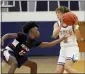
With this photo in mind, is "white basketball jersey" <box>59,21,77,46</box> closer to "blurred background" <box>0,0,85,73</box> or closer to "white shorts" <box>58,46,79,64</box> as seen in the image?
"white shorts" <box>58,46,79,64</box>

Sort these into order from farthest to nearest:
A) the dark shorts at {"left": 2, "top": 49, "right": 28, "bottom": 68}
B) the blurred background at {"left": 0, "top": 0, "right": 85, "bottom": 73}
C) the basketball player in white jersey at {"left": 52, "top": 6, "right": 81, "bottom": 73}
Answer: the blurred background at {"left": 0, "top": 0, "right": 85, "bottom": 73}
the basketball player in white jersey at {"left": 52, "top": 6, "right": 81, "bottom": 73}
the dark shorts at {"left": 2, "top": 49, "right": 28, "bottom": 68}

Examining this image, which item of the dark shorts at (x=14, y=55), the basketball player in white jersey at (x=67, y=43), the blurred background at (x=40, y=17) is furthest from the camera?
the blurred background at (x=40, y=17)

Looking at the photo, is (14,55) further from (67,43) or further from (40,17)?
(40,17)

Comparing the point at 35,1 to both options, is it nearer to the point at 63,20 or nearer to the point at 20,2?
the point at 20,2

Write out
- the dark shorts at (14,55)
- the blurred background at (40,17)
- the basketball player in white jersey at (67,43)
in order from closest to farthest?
the dark shorts at (14,55) → the basketball player in white jersey at (67,43) → the blurred background at (40,17)

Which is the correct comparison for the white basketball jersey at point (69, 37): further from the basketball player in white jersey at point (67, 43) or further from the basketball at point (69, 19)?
the basketball at point (69, 19)

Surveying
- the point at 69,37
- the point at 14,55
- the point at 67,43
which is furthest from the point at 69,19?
the point at 14,55

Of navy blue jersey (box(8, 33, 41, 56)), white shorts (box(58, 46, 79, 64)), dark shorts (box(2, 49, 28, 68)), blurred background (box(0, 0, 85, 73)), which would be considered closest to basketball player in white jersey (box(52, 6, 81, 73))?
white shorts (box(58, 46, 79, 64))

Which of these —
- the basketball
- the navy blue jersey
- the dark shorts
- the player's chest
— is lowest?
the dark shorts

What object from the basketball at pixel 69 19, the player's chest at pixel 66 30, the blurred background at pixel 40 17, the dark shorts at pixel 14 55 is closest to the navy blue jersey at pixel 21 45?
the dark shorts at pixel 14 55

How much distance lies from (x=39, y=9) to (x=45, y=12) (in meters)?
0.70

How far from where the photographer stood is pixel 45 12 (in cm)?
2189

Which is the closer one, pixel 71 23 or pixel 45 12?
pixel 71 23

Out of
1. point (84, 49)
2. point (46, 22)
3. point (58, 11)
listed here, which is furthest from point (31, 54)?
point (58, 11)
